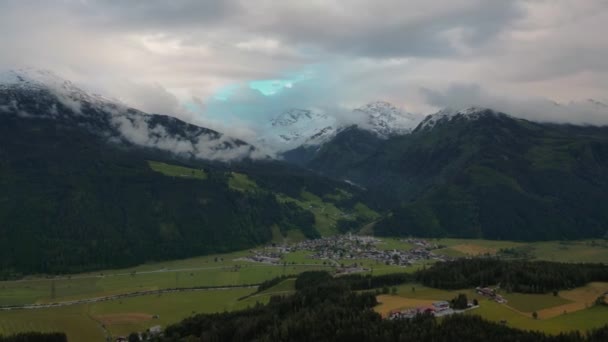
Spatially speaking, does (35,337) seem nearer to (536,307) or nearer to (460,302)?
(460,302)

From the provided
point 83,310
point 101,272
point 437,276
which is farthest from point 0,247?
point 437,276

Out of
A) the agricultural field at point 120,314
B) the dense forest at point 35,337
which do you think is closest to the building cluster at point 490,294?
the agricultural field at point 120,314

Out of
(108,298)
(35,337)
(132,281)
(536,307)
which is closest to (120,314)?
(108,298)

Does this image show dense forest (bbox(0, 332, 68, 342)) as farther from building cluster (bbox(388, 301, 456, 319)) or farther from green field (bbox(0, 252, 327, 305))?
building cluster (bbox(388, 301, 456, 319))

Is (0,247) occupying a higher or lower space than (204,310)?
higher

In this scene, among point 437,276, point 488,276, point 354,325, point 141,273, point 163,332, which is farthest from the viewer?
point 141,273

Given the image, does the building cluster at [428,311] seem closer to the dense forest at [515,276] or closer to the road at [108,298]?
the dense forest at [515,276]

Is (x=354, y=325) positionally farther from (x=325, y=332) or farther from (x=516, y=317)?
(x=516, y=317)
